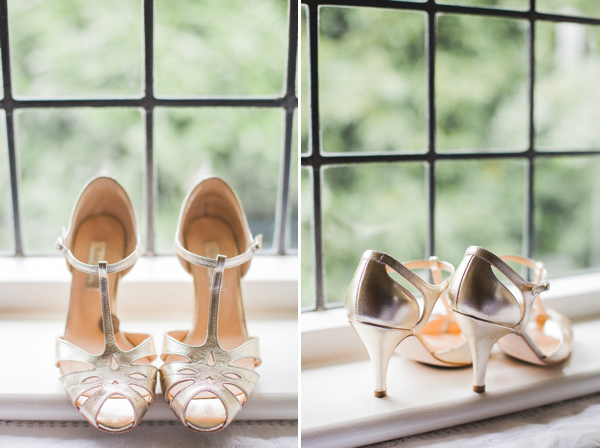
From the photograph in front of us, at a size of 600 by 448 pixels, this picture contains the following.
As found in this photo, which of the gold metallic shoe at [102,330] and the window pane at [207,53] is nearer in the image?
the gold metallic shoe at [102,330]

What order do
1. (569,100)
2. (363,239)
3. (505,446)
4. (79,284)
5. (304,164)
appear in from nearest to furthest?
(505,446), (79,284), (304,164), (569,100), (363,239)

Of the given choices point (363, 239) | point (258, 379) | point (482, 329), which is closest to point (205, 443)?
point (258, 379)

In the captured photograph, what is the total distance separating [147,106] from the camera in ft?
3.10

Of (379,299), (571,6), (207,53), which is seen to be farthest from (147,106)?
(571,6)

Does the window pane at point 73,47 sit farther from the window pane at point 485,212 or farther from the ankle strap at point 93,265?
the window pane at point 485,212

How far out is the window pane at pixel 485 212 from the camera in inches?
111

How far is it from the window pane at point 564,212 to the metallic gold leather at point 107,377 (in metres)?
2.94

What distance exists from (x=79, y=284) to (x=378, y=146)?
2412mm

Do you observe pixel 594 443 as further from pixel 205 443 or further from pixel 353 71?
pixel 353 71

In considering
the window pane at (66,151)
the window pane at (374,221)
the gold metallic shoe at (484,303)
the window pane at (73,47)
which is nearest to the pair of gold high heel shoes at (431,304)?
the gold metallic shoe at (484,303)

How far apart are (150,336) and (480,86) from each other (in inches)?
111

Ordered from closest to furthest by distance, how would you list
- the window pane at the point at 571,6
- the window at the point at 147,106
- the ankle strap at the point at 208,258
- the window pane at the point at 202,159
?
the ankle strap at the point at 208,258
the window at the point at 147,106
the window pane at the point at 202,159
the window pane at the point at 571,6

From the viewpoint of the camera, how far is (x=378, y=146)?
2.91 m

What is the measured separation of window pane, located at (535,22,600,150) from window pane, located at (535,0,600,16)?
87 mm
